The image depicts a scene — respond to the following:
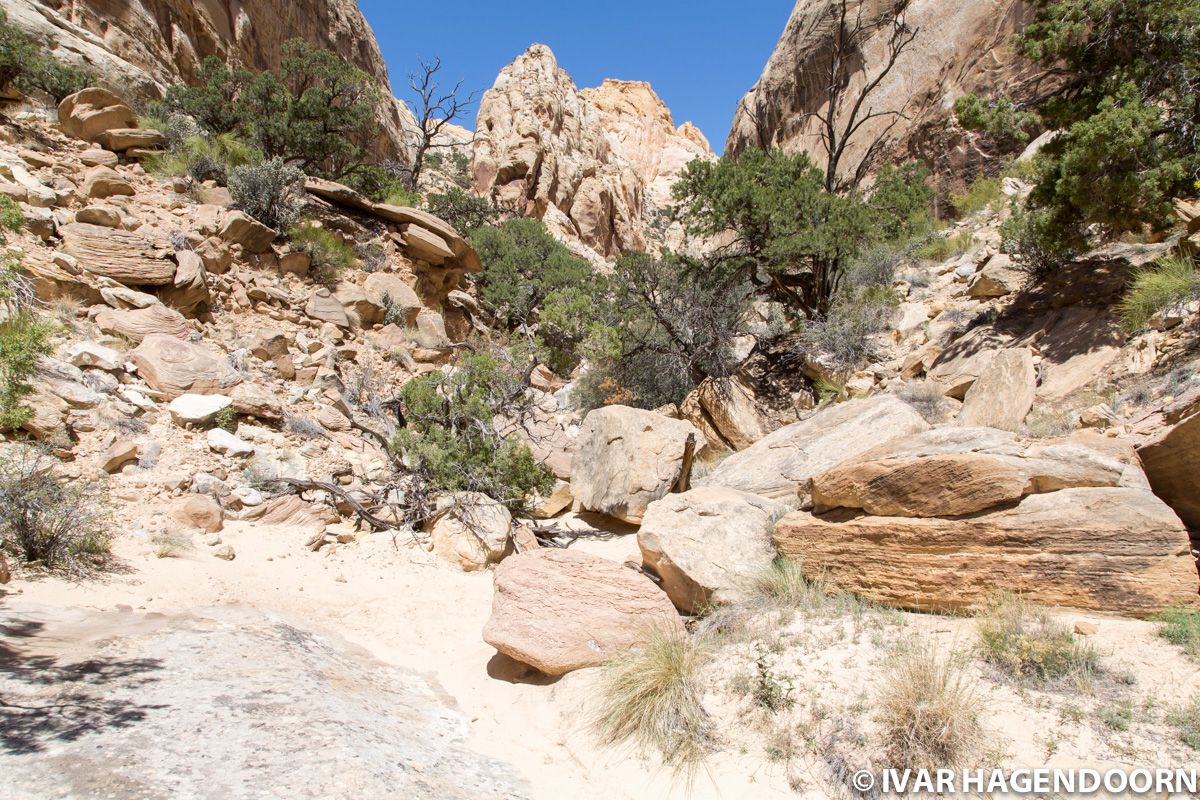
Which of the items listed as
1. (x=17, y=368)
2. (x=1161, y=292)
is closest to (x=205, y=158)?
(x=17, y=368)

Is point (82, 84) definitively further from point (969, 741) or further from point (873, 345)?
point (969, 741)

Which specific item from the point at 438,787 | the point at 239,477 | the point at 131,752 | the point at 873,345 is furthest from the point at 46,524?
the point at 873,345

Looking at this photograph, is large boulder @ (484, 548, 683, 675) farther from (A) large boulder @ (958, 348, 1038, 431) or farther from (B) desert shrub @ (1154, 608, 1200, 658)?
(A) large boulder @ (958, 348, 1038, 431)

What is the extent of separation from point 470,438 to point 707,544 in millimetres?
3690

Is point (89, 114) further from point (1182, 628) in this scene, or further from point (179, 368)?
point (1182, 628)

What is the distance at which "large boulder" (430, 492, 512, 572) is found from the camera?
6566 mm

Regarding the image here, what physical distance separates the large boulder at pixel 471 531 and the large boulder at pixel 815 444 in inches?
108

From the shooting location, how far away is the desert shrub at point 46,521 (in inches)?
177

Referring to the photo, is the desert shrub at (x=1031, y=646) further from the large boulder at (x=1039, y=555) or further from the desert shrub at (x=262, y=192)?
the desert shrub at (x=262, y=192)

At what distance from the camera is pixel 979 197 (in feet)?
47.0

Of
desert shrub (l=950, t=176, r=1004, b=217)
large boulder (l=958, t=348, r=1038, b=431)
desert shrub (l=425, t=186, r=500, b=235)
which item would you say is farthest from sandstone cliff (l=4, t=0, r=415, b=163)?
desert shrub (l=950, t=176, r=1004, b=217)

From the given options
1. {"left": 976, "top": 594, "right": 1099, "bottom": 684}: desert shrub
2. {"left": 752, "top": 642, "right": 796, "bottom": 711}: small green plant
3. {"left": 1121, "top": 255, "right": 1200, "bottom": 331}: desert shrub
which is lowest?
{"left": 752, "top": 642, "right": 796, "bottom": 711}: small green plant

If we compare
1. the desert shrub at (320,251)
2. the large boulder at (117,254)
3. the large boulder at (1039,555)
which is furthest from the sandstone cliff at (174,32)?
the large boulder at (1039,555)

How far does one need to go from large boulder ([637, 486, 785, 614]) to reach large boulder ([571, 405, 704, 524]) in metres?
1.36
